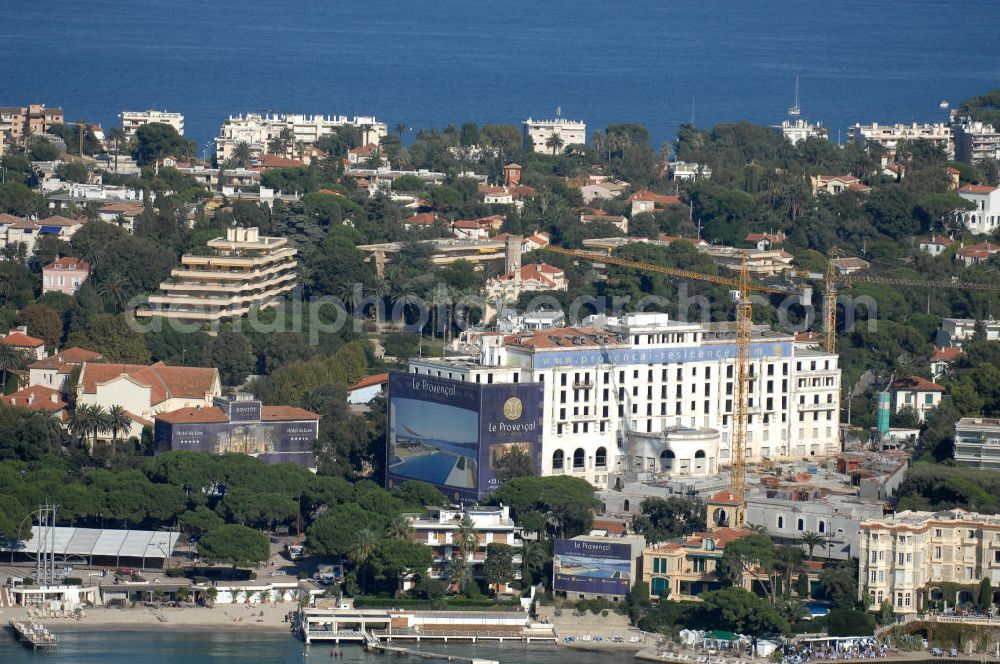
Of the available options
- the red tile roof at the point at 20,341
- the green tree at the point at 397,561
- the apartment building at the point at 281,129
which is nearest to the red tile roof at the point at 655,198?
the apartment building at the point at 281,129

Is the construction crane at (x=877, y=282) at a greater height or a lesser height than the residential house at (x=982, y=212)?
lesser

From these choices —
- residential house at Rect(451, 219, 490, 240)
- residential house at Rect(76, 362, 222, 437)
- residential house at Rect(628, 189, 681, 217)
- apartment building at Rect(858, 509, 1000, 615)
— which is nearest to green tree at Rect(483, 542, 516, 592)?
apartment building at Rect(858, 509, 1000, 615)

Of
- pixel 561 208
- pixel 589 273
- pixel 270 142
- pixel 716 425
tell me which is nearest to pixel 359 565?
pixel 716 425

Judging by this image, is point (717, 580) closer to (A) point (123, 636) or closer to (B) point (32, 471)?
(A) point (123, 636)

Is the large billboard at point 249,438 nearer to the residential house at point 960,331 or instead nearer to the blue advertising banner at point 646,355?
the blue advertising banner at point 646,355

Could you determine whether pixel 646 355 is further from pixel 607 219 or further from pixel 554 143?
pixel 554 143

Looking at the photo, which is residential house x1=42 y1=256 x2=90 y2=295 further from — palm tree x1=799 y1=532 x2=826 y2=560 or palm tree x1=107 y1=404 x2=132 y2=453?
palm tree x1=799 y1=532 x2=826 y2=560
